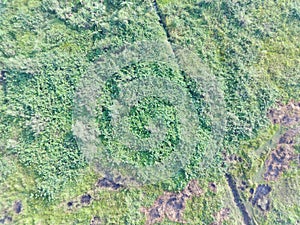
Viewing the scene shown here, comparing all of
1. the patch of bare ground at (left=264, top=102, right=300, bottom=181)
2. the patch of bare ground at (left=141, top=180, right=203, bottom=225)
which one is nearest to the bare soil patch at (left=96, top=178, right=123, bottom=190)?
the patch of bare ground at (left=141, top=180, right=203, bottom=225)

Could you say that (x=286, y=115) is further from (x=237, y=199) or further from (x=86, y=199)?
(x=86, y=199)

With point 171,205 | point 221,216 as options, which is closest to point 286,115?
point 221,216

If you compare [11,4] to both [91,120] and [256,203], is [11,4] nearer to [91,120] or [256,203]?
[91,120]

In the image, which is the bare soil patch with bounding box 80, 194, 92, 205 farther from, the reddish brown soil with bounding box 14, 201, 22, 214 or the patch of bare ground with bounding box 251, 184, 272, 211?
the patch of bare ground with bounding box 251, 184, 272, 211

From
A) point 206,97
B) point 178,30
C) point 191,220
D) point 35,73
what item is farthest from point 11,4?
point 191,220

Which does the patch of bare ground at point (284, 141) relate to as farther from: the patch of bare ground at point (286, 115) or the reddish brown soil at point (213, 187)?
the reddish brown soil at point (213, 187)
